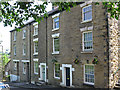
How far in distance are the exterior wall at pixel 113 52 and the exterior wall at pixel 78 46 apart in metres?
0.33

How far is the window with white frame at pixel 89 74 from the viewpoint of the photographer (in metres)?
14.1

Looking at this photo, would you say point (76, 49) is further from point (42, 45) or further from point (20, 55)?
point (20, 55)

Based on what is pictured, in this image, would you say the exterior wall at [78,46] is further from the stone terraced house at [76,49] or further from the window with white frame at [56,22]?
the window with white frame at [56,22]

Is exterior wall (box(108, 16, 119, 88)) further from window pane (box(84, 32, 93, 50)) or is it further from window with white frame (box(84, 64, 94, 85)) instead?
window pane (box(84, 32, 93, 50))

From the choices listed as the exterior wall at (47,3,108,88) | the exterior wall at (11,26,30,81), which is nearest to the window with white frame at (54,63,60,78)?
the exterior wall at (47,3,108,88)

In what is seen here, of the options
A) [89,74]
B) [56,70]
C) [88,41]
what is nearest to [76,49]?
[88,41]

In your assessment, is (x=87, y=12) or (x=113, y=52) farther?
(x=87, y=12)

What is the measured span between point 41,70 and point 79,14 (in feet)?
32.2

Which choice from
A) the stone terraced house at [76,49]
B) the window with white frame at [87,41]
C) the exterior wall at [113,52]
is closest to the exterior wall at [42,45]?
the stone terraced house at [76,49]

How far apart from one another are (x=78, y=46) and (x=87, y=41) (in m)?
A: 1.28

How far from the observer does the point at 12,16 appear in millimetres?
8625

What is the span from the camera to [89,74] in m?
14.4

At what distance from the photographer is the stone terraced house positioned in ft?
43.4

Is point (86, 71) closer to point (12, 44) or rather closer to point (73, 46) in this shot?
point (73, 46)
